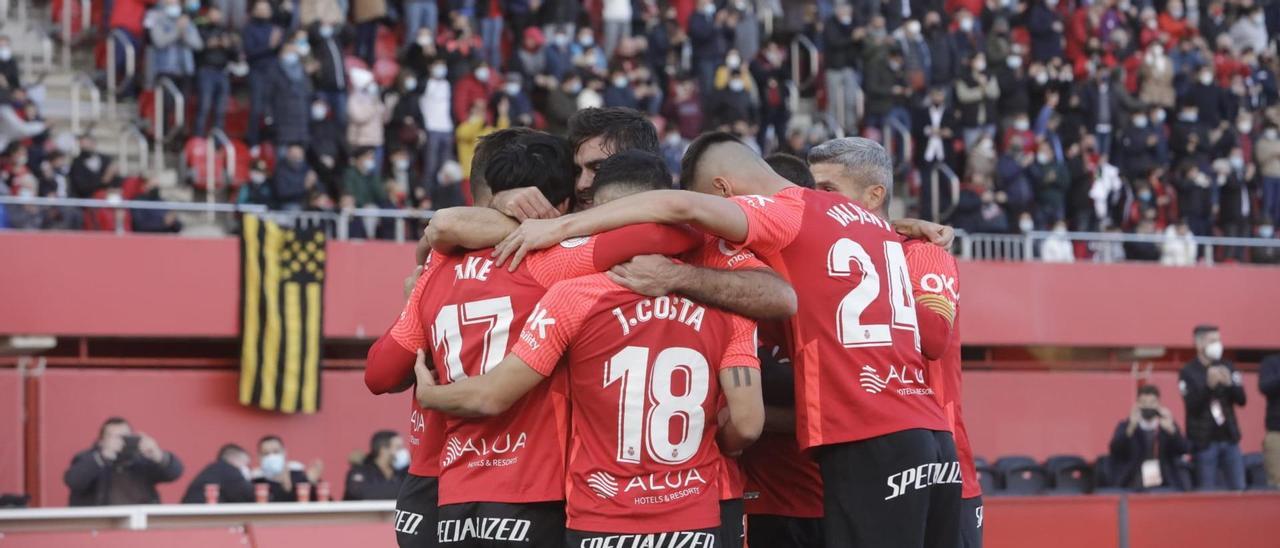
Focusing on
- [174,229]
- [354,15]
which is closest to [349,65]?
[354,15]

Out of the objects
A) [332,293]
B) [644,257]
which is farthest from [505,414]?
[332,293]

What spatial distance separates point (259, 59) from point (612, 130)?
12351 millimetres

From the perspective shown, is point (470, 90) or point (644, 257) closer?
point (644, 257)

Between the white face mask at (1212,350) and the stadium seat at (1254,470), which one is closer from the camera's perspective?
the white face mask at (1212,350)

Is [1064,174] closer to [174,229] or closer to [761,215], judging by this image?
[174,229]

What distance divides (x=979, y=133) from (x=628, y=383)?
54.7ft

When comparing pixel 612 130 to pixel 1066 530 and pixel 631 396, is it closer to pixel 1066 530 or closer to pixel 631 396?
pixel 631 396

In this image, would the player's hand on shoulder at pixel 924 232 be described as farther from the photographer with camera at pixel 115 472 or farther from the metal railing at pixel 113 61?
the metal railing at pixel 113 61

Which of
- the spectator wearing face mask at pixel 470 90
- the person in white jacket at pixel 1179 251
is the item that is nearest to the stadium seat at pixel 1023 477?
the person in white jacket at pixel 1179 251

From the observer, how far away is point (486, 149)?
532cm

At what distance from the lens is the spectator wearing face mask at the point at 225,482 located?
1155cm

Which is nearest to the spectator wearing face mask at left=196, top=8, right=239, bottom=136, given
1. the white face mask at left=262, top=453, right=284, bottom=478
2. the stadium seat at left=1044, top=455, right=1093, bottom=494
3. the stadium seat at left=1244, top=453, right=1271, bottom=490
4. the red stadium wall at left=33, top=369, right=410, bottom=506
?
the red stadium wall at left=33, top=369, right=410, bottom=506

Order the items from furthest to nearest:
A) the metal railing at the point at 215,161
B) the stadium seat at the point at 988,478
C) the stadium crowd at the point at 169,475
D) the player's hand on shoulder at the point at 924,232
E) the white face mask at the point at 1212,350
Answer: the metal railing at the point at 215,161, the stadium seat at the point at 988,478, the white face mask at the point at 1212,350, the stadium crowd at the point at 169,475, the player's hand on shoulder at the point at 924,232

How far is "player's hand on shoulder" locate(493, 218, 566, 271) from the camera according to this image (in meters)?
4.86
